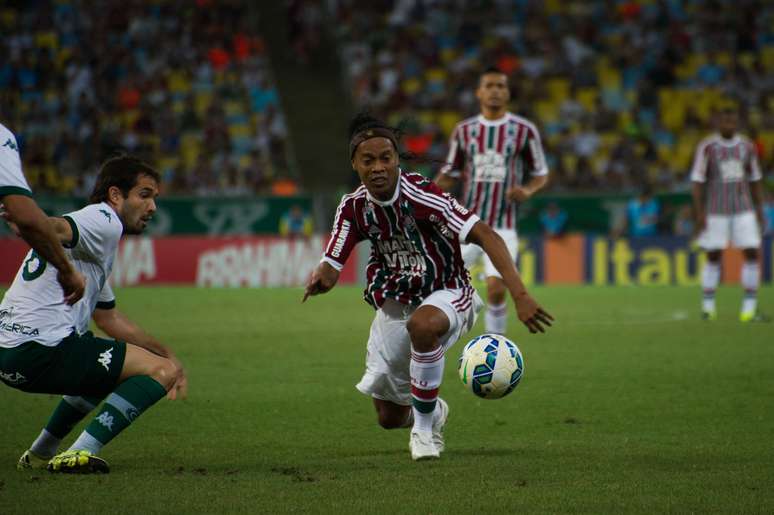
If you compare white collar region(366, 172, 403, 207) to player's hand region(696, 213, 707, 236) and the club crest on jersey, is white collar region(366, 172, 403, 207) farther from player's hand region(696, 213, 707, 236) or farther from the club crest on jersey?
player's hand region(696, 213, 707, 236)

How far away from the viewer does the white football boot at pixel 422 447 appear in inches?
248

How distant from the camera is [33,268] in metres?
5.83

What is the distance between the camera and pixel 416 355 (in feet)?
21.0

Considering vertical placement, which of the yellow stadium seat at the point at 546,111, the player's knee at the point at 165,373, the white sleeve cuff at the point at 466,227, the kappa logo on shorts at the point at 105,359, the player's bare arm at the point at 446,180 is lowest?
the player's knee at the point at 165,373

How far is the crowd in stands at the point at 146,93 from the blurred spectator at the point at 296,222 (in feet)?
6.97

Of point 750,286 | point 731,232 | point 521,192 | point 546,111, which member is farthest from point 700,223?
point 546,111

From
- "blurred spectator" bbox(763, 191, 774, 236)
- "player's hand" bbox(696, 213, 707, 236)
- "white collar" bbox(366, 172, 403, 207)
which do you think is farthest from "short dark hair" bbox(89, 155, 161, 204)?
"blurred spectator" bbox(763, 191, 774, 236)

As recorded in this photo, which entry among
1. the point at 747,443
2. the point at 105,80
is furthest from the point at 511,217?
the point at 105,80

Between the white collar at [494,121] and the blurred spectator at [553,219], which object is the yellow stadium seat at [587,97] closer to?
the blurred spectator at [553,219]

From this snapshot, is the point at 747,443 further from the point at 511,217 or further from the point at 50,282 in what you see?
the point at 511,217

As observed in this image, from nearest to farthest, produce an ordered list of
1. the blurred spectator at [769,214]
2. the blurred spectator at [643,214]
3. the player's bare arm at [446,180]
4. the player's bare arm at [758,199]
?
1. the player's bare arm at [446,180]
2. the player's bare arm at [758,199]
3. the blurred spectator at [643,214]
4. the blurred spectator at [769,214]

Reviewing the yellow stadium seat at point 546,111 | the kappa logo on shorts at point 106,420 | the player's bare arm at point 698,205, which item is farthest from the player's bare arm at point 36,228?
the yellow stadium seat at point 546,111

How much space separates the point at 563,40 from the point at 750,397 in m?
21.9

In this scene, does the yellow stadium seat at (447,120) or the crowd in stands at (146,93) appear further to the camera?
the yellow stadium seat at (447,120)
